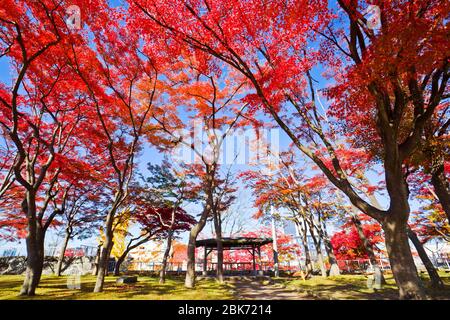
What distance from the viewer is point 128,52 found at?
875cm

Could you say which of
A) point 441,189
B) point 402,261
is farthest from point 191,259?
point 441,189

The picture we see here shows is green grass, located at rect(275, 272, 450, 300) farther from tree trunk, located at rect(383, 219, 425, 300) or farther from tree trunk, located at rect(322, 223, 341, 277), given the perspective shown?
tree trunk, located at rect(322, 223, 341, 277)

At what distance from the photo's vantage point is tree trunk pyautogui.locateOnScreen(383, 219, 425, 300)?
16.7ft

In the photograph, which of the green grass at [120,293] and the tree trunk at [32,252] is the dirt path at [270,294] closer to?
the green grass at [120,293]

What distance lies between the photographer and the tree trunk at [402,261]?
5094 millimetres

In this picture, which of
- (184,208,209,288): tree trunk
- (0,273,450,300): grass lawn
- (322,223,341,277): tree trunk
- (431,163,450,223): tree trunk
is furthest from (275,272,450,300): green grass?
(322,223,341,277): tree trunk

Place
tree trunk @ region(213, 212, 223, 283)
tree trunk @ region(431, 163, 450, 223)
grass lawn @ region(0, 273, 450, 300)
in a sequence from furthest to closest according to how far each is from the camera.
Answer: tree trunk @ region(213, 212, 223, 283) → tree trunk @ region(431, 163, 450, 223) → grass lawn @ region(0, 273, 450, 300)

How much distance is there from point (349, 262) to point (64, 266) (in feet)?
78.3

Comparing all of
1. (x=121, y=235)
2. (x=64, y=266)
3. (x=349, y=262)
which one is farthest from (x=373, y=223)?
(x=64, y=266)

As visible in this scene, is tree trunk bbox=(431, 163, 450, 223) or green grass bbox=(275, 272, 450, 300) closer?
green grass bbox=(275, 272, 450, 300)

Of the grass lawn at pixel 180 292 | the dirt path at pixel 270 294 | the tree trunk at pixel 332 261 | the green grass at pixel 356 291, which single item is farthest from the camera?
the tree trunk at pixel 332 261

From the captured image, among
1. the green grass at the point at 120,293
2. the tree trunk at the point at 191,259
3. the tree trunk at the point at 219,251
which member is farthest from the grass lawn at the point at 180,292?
the tree trunk at the point at 219,251

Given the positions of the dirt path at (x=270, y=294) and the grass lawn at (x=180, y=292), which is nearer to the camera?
the grass lawn at (x=180, y=292)

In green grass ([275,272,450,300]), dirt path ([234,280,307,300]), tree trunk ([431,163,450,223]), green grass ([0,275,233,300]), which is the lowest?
dirt path ([234,280,307,300])
